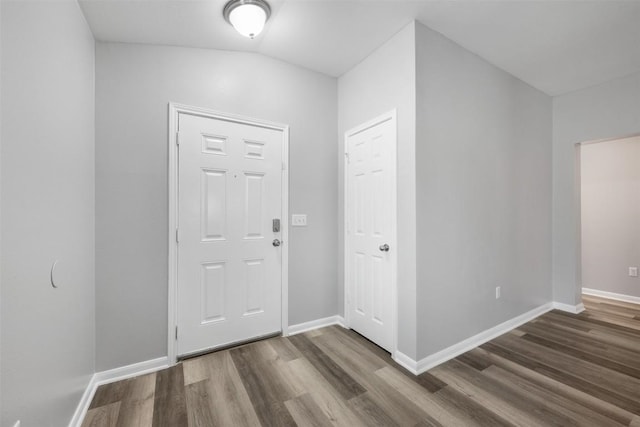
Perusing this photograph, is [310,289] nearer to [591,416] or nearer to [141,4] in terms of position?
[591,416]

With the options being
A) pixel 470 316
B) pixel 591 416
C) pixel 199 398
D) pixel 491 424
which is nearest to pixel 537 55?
pixel 470 316

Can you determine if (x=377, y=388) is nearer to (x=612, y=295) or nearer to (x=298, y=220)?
(x=298, y=220)

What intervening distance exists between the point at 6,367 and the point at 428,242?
233 cm

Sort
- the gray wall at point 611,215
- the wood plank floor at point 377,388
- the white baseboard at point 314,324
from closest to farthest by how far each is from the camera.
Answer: the wood plank floor at point 377,388 → the white baseboard at point 314,324 → the gray wall at point 611,215

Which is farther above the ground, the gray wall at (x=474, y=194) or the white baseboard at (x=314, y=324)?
the gray wall at (x=474, y=194)

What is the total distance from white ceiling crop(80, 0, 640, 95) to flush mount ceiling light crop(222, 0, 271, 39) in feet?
0.21

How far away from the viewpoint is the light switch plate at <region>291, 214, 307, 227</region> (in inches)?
108

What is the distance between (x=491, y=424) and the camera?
1.56 m

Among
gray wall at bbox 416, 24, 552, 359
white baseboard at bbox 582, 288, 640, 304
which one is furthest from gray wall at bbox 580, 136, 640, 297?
gray wall at bbox 416, 24, 552, 359

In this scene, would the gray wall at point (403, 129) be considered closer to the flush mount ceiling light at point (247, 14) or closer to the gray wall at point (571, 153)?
the flush mount ceiling light at point (247, 14)

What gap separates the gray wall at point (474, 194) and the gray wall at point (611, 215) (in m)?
1.25

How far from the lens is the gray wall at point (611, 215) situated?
3.55 metres

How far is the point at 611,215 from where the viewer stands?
3.73 metres

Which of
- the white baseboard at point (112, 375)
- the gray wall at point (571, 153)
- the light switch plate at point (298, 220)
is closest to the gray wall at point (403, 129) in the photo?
the light switch plate at point (298, 220)
